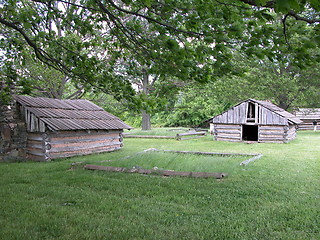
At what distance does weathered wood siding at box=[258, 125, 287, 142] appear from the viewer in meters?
23.2

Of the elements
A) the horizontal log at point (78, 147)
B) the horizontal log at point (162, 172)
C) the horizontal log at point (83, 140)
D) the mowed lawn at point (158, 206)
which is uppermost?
the horizontal log at point (83, 140)

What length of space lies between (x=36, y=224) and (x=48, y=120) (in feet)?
31.9

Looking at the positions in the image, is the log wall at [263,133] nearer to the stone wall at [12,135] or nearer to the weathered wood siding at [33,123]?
the weathered wood siding at [33,123]

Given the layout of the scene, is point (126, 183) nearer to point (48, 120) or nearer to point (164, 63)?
point (164, 63)

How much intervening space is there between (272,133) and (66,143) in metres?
17.4

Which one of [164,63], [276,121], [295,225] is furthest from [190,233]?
[276,121]

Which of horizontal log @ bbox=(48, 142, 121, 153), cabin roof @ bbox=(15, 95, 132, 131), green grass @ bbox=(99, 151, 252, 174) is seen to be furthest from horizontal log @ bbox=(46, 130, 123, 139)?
green grass @ bbox=(99, 151, 252, 174)

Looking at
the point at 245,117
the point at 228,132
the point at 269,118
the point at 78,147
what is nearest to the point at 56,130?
the point at 78,147

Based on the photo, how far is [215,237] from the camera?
4543mm

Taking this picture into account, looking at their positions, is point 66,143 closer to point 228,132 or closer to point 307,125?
point 228,132

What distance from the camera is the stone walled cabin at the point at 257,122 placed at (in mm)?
23141

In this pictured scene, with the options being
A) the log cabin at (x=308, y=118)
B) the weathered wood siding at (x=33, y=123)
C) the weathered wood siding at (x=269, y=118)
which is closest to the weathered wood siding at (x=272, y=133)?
the weathered wood siding at (x=269, y=118)

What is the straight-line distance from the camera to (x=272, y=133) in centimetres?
2361

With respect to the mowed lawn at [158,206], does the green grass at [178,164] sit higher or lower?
higher
